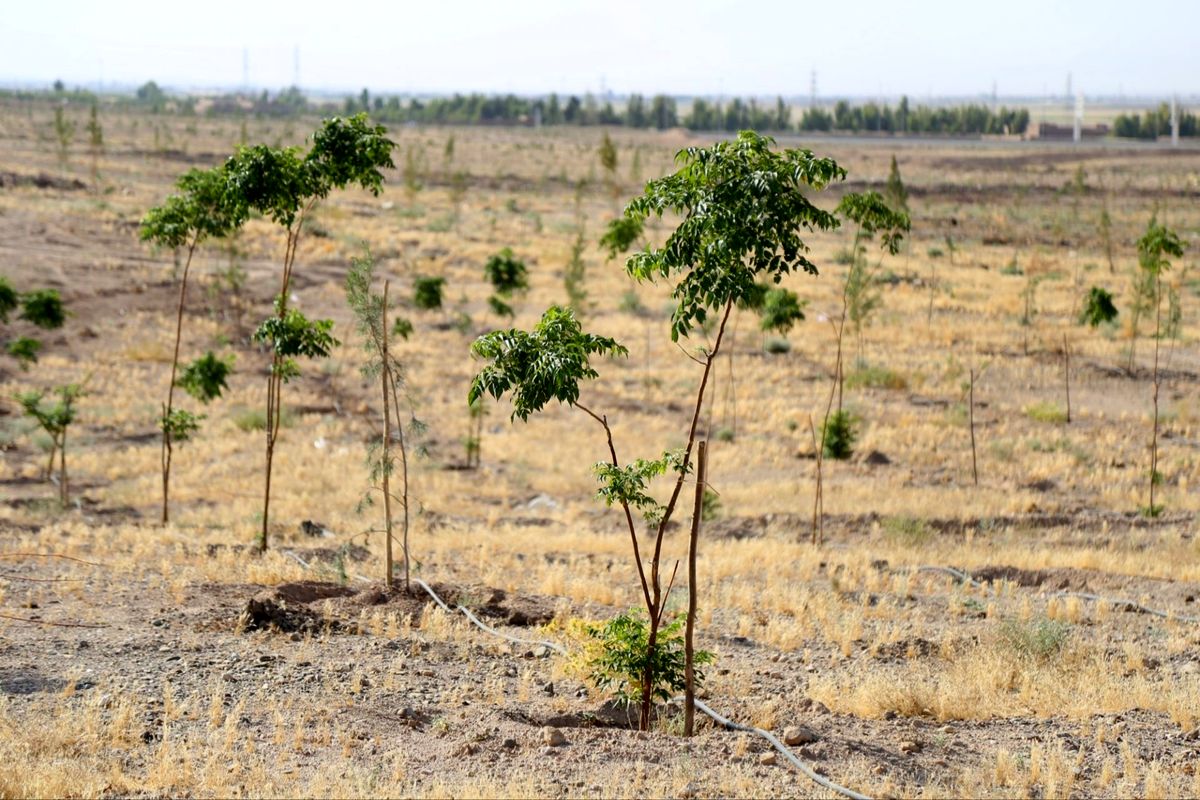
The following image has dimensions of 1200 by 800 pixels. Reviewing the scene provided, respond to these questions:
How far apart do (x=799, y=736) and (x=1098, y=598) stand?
632 cm

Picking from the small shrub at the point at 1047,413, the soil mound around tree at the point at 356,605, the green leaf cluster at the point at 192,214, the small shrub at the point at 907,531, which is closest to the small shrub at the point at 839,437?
the small shrub at the point at 907,531

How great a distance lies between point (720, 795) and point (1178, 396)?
74.8 feet

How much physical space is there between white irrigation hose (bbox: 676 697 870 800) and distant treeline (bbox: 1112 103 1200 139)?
145389 mm

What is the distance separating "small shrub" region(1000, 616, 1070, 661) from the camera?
35.2ft

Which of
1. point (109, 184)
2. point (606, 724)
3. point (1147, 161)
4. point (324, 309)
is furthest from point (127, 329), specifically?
point (1147, 161)

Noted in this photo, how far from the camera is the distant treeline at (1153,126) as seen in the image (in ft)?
452

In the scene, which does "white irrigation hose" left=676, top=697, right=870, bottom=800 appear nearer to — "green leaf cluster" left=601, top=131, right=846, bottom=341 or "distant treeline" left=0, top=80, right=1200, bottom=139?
"green leaf cluster" left=601, top=131, right=846, bottom=341

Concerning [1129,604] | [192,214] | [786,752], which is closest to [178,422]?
[192,214]

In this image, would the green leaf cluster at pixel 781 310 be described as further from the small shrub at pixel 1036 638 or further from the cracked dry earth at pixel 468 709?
the small shrub at pixel 1036 638

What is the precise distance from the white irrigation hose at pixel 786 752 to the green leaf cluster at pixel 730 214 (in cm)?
296

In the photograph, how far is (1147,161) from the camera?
10288cm

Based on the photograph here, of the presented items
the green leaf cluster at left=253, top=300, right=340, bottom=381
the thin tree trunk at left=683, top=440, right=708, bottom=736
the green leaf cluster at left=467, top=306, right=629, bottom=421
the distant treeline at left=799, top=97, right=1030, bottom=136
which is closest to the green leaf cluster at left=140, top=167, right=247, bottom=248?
the green leaf cluster at left=253, top=300, right=340, bottom=381

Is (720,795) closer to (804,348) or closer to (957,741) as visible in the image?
Answer: (957,741)

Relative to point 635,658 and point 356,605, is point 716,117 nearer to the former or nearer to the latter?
point 356,605
